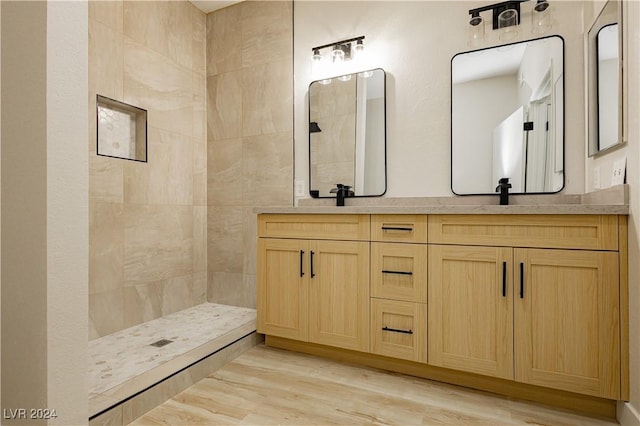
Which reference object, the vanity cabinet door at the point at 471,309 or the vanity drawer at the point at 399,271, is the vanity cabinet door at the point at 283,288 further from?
the vanity cabinet door at the point at 471,309

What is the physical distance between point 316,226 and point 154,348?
3.99 ft

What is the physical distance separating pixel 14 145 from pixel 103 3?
6.05ft

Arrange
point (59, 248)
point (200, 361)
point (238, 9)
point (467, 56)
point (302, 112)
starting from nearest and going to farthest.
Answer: point (59, 248)
point (200, 361)
point (467, 56)
point (302, 112)
point (238, 9)

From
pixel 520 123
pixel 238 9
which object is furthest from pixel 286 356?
pixel 238 9

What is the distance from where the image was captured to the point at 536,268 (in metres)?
1.65

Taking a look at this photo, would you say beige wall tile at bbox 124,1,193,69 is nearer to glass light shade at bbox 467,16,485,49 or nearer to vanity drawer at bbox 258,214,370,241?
vanity drawer at bbox 258,214,370,241

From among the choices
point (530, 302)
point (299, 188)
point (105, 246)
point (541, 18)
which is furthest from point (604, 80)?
point (105, 246)

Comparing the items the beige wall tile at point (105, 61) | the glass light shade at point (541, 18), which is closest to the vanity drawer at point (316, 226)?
the beige wall tile at point (105, 61)

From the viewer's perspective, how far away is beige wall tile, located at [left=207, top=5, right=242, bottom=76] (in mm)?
3098

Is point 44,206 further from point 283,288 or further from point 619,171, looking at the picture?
point 619,171

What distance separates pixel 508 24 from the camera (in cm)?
218

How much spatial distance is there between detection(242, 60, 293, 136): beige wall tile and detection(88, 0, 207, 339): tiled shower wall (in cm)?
47

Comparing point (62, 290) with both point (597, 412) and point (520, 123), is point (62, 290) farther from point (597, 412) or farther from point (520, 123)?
point (520, 123)

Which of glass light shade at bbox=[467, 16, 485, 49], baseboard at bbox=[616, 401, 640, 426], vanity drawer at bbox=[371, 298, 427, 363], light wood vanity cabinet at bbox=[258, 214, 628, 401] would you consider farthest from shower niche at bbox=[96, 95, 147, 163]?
baseboard at bbox=[616, 401, 640, 426]
